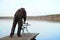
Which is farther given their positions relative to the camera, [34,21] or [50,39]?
[34,21]

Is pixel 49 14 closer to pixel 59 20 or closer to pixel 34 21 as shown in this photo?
pixel 59 20

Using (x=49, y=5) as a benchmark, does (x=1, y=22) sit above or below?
below

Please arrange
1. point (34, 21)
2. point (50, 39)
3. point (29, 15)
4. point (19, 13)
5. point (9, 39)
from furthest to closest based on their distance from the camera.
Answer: point (34, 21)
point (29, 15)
point (50, 39)
point (19, 13)
point (9, 39)

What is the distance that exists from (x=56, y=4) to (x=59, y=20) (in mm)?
2250

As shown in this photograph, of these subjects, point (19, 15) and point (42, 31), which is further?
point (42, 31)

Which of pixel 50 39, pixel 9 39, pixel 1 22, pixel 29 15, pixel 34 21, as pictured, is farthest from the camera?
pixel 34 21

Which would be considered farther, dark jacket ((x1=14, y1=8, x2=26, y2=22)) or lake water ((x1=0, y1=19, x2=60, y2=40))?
lake water ((x1=0, y1=19, x2=60, y2=40))

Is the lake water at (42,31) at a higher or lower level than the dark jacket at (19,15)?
lower

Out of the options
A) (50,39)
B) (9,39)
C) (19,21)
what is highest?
(19,21)

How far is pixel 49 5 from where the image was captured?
1145 cm

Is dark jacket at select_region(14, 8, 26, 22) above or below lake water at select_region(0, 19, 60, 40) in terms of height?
above

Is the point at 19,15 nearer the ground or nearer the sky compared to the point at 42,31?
nearer the sky

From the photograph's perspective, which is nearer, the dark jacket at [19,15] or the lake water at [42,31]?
the dark jacket at [19,15]

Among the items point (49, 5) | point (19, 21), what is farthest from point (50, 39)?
point (49, 5)
